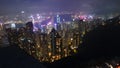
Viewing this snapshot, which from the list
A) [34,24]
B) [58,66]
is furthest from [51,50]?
[58,66]

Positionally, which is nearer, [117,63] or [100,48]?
[117,63]

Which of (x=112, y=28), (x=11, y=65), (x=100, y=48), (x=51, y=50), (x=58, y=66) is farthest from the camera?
(x=51, y=50)

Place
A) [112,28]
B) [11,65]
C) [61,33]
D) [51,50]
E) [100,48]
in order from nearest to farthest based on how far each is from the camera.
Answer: [11,65], [100,48], [112,28], [51,50], [61,33]

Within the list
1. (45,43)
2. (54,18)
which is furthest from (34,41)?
(54,18)

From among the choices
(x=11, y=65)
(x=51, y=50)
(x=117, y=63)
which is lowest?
(x=51, y=50)

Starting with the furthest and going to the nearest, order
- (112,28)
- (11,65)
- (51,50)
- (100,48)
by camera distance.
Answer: (51,50)
(112,28)
(100,48)
(11,65)

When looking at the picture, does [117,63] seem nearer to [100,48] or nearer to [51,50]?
[100,48]

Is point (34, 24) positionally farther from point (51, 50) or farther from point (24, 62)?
point (24, 62)

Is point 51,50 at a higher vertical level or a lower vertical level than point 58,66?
lower

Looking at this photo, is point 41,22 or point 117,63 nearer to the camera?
point 117,63
